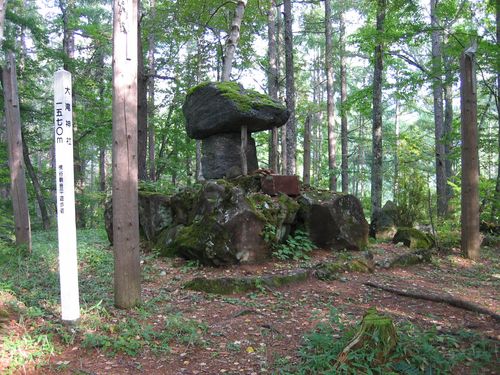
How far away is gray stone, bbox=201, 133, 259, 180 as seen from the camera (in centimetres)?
977

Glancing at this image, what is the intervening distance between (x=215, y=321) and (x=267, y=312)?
29.9 inches

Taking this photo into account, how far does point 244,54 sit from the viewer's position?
59.0 feet

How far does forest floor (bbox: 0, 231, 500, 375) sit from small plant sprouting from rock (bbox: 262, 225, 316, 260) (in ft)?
1.13

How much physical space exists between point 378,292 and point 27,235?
24.6 ft

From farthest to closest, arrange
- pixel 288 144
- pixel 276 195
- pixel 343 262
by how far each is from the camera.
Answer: pixel 288 144 → pixel 276 195 → pixel 343 262

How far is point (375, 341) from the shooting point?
11.5ft

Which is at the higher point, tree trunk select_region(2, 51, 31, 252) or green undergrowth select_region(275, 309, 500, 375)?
tree trunk select_region(2, 51, 31, 252)

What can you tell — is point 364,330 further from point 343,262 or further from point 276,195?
point 276,195

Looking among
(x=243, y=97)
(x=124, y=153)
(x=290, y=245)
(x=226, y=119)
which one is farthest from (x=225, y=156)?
(x=124, y=153)

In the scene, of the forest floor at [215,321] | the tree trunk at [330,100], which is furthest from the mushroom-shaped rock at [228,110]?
the tree trunk at [330,100]

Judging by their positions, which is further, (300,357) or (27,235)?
(27,235)

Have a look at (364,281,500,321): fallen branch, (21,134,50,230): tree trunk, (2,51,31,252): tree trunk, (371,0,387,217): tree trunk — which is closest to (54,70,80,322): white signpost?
(364,281,500,321): fallen branch

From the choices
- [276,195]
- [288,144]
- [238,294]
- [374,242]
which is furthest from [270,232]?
[288,144]

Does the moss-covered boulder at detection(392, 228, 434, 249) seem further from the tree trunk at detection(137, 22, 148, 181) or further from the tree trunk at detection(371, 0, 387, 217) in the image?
the tree trunk at detection(137, 22, 148, 181)
